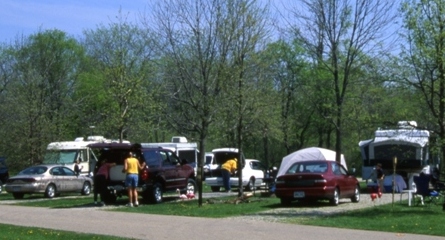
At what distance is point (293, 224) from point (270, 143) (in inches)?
1529

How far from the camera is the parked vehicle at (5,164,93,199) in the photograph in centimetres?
3219

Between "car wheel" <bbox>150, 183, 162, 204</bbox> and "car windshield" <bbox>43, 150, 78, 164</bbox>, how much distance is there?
424 inches

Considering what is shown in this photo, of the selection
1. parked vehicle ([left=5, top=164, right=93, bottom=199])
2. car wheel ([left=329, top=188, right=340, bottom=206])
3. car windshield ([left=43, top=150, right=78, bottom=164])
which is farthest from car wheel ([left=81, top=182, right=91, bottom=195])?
car wheel ([left=329, top=188, right=340, bottom=206])

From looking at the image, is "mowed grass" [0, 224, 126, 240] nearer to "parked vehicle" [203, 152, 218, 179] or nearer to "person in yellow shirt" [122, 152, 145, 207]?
"person in yellow shirt" [122, 152, 145, 207]

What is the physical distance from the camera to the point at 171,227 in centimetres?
1911

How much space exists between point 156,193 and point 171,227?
839 cm

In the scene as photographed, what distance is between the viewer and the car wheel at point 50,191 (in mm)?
32753

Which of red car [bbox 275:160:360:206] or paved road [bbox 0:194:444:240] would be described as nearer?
paved road [bbox 0:194:444:240]

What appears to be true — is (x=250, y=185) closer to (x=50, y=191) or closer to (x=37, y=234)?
(x=50, y=191)

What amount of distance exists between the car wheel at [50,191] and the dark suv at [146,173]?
5484mm

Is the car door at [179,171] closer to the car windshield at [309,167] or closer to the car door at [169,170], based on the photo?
the car door at [169,170]

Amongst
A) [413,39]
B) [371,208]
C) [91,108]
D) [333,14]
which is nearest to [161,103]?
[333,14]

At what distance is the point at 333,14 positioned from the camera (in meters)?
29.1

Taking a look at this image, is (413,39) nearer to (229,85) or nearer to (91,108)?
(229,85)
